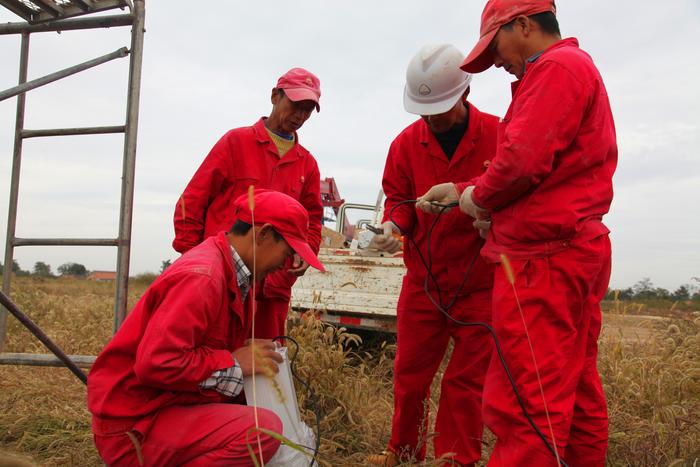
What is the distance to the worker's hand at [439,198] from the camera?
2.67 meters

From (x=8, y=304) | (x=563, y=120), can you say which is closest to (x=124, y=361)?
(x=8, y=304)

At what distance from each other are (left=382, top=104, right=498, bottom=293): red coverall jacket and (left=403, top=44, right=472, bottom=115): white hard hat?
18cm

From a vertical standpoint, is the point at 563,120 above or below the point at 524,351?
above

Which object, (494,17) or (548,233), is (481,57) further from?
(548,233)

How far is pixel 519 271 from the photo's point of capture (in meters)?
2.07

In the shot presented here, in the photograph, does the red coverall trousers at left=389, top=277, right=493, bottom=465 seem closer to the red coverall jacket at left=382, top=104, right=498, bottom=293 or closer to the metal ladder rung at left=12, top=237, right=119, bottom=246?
the red coverall jacket at left=382, top=104, right=498, bottom=293

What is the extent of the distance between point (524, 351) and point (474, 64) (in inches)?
44.3

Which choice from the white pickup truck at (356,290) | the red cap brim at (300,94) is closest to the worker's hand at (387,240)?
the red cap brim at (300,94)

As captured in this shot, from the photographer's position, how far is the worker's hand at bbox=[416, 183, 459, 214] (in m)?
2.67

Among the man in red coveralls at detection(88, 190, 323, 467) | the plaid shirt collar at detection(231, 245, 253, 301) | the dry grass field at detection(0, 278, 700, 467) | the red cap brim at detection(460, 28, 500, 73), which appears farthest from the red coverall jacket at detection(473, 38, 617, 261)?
the dry grass field at detection(0, 278, 700, 467)

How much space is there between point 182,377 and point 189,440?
26 cm

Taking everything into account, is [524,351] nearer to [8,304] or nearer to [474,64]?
[474,64]

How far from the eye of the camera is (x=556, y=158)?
2.07 metres

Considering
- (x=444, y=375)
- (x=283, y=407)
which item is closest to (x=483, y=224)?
(x=444, y=375)
